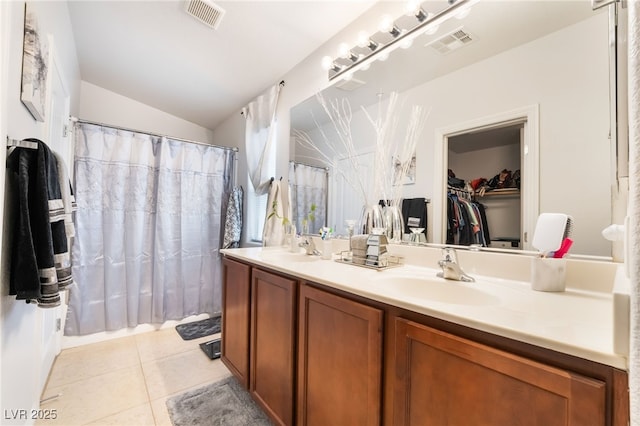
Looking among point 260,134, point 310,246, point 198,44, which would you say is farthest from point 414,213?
point 198,44

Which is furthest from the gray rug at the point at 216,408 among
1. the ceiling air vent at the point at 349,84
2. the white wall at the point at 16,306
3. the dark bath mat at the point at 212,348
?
the ceiling air vent at the point at 349,84

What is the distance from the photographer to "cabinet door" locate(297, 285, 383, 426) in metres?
0.81

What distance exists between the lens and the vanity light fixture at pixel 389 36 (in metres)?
1.27

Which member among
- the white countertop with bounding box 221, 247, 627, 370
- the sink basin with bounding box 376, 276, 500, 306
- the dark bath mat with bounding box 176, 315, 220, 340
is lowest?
the dark bath mat with bounding box 176, 315, 220, 340

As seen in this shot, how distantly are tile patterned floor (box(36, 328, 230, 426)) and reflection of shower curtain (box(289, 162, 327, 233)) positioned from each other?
1222mm

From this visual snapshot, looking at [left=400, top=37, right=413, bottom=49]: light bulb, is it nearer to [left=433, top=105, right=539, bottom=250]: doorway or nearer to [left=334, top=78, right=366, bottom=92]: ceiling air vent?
[left=334, top=78, right=366, bottom=92]: ceiling air vent

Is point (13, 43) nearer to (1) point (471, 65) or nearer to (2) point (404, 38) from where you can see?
(2) point (404, 38)

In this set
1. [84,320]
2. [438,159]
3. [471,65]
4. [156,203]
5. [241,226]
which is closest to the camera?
[471,65]

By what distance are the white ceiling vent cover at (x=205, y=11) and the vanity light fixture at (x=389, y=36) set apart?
76 cm

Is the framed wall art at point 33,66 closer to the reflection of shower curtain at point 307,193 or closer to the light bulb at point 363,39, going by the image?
the reflection of shower curtain at point 307,193

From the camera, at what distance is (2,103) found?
854mm

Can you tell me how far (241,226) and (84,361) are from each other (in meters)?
1.58

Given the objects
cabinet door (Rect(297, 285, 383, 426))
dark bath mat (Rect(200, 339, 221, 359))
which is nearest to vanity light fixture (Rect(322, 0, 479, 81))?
cabinet door (Rect(297, 285, 383, 426))

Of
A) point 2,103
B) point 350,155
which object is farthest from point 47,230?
point 350,155
